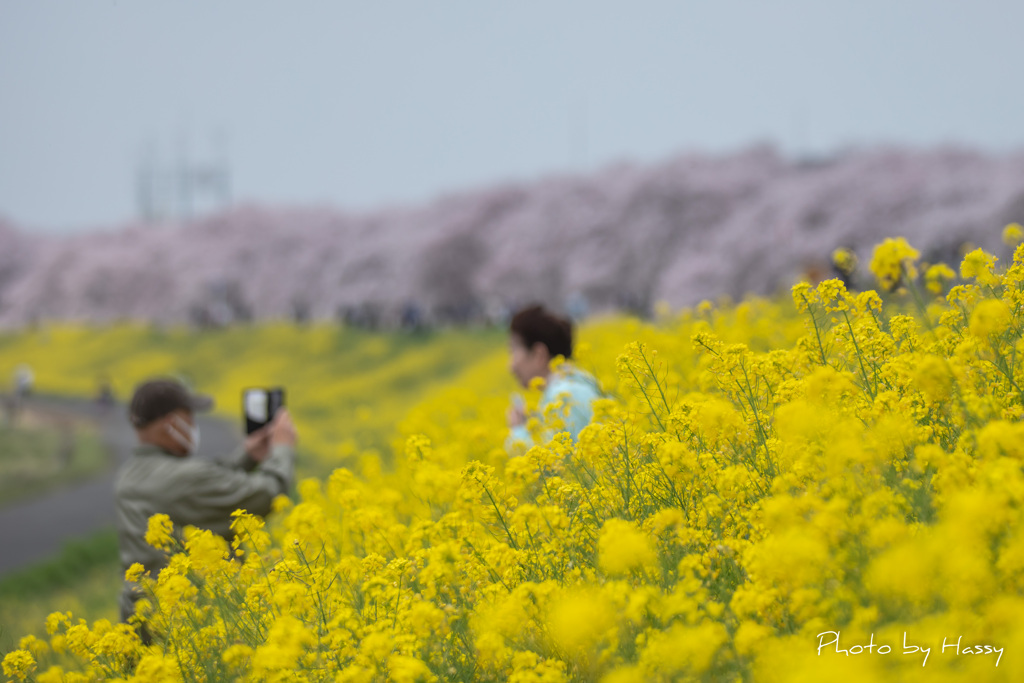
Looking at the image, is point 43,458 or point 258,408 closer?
point 258,408

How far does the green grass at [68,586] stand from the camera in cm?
782

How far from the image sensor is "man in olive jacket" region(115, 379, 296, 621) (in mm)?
3742

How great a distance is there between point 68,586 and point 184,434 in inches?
284

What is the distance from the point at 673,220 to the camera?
109ft

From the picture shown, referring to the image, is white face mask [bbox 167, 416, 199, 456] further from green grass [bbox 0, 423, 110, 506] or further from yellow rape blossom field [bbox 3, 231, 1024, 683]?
green grass [bbox 0, 423, 110, 506]

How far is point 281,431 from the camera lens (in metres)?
4.37

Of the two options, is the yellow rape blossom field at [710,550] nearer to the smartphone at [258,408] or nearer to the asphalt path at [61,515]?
the smartphone at [258,408]

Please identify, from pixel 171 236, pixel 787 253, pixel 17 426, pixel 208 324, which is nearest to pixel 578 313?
pixel 787 253

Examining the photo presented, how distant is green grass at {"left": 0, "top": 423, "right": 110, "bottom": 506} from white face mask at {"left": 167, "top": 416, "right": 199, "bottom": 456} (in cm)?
1191

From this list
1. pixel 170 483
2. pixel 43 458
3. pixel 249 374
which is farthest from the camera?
pixel 249 374

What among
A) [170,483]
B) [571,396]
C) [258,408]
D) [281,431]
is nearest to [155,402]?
[170,483]

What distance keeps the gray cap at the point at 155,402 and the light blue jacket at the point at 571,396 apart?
1.60 meters

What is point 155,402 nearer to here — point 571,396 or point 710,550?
point 571,396

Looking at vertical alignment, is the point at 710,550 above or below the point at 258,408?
below
